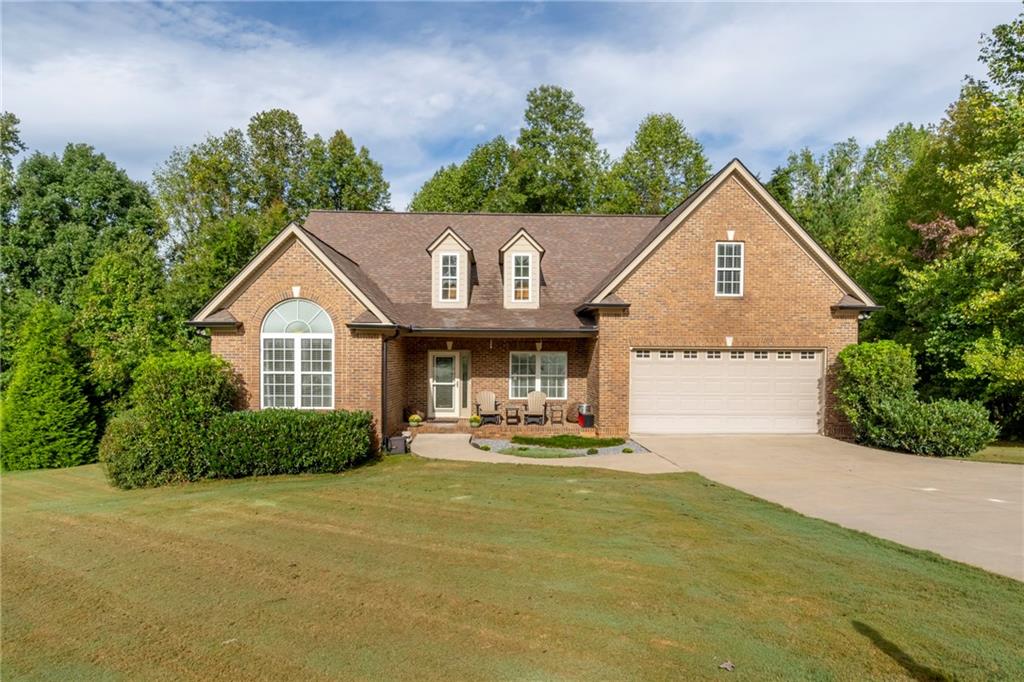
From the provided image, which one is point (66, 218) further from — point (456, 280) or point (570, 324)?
point (570, 324)

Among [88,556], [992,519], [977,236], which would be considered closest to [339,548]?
[88,556]

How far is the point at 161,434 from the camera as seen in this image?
11.5 meters

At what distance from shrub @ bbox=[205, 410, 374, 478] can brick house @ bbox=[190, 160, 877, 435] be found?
197 centimetres

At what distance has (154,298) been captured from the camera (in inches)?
768

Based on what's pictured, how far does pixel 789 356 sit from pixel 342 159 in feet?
116

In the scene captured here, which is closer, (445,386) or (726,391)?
(726,391)

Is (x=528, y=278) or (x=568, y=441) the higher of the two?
(x=528, y=278)

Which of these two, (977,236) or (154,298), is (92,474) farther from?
(977,236)

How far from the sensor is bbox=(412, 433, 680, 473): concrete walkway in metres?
12.3

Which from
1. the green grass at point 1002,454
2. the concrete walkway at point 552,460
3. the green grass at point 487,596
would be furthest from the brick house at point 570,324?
the green grass at point 487,596

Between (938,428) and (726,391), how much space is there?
5.13 metres

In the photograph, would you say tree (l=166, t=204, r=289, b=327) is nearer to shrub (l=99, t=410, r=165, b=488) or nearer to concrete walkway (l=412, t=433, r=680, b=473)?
shrub (l=99, t=410, r=165, b=488)

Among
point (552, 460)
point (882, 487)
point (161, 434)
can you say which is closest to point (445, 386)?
point (552, 460)

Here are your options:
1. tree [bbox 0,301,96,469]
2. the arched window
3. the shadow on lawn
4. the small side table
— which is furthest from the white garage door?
tree [bbox 0,301,96,469]
